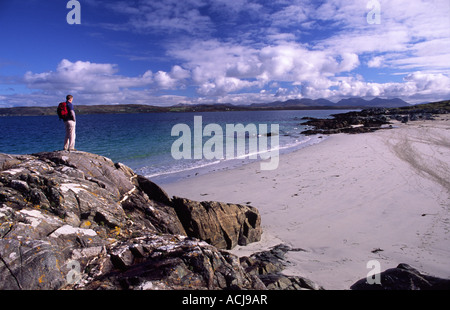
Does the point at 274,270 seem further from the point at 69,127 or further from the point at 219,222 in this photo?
the point at 69,127

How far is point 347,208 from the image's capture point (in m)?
11.0

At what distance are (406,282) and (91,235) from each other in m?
6.67

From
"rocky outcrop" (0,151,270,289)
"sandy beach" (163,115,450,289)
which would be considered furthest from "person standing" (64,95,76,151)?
"sandy beach" (163,115,450,289)

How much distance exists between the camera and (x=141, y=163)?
2472cm

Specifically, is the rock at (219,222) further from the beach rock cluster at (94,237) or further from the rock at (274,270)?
the rock at (274,270)

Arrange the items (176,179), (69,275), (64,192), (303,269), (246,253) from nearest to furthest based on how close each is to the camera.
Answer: (69,275) < (64,192) < (303,269) < (246,253) < (176,179)

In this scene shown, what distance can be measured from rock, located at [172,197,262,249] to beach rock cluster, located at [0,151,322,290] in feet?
0.24

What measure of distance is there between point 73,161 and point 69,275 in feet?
13.6

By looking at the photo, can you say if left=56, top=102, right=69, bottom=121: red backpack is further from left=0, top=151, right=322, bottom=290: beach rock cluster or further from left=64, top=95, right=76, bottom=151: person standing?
left=0, top=151, right=322, bottom=290: beach rock cluster

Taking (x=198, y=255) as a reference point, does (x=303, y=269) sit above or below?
below

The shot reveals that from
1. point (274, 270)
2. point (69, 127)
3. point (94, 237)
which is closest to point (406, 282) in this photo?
point (274, 270)
